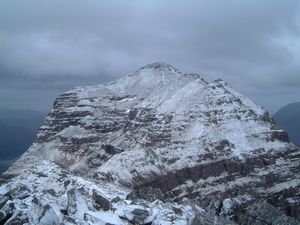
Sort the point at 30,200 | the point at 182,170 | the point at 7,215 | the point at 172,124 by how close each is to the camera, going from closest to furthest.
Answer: the point at 7,215 < the point at 30,200 < the point at 182,170 < the point at 172,124

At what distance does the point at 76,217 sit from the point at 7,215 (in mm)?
6282

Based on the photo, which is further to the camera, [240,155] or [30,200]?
[240,155]

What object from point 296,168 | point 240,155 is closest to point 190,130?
point 240,155

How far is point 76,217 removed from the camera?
132 feet

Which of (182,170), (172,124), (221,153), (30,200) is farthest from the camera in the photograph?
(172,124)

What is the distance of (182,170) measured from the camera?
6594 inches

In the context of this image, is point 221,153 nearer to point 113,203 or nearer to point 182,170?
point 182,170

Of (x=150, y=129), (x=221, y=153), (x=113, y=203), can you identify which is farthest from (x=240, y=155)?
(x=113, y=203)

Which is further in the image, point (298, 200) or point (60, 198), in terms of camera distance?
point (298, 200)

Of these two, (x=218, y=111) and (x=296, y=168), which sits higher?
(x=218, y=111)

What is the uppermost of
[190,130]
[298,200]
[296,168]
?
[190,130]

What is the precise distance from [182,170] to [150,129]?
34.7 m

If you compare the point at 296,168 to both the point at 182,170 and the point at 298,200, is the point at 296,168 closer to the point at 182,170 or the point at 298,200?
the point at 298,200

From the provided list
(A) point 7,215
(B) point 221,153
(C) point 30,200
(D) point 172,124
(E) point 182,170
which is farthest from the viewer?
(D) point 172,124
